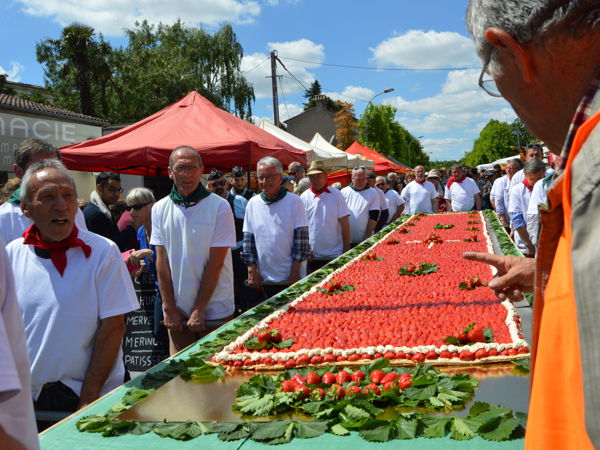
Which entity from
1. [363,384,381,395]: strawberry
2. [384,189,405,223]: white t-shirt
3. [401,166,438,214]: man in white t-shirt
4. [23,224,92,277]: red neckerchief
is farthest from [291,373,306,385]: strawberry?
[384,189,405,223]: white t-shirt

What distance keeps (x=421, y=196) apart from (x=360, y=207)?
4316 mm

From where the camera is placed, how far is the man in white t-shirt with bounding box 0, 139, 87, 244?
12.1ft

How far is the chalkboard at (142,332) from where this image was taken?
534 cm

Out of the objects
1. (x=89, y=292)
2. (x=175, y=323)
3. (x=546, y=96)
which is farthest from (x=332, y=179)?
(x=546, y=96)

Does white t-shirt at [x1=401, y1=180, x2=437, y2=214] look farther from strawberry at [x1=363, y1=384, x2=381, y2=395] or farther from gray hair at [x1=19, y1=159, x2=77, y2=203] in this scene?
strawberry at [x1=363, y1=384, x2=381, y2=395]

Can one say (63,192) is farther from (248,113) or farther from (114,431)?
(248,113)

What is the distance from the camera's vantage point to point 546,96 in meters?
1.07

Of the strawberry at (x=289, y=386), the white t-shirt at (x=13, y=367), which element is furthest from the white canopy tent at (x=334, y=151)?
the white t-shirt at (x=13, y=367)

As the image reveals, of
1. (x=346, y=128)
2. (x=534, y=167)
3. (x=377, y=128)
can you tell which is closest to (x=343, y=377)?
(x=534, y=167)

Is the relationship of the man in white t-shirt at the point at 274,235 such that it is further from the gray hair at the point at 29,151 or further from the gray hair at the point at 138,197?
the gray hair at the point at 29,151

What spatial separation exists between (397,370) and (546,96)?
70.3 inches

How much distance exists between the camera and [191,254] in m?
4.06

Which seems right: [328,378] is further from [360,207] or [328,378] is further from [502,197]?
[502,197]

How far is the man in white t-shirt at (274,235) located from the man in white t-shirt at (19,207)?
6.09 ft
